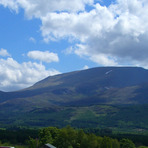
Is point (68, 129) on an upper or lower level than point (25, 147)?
upper

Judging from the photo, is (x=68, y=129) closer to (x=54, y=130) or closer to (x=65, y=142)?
(x=65, y=142)

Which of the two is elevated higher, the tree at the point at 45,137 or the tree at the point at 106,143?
the tree at the point at 45,137

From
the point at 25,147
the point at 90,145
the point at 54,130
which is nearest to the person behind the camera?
the point at 90,145

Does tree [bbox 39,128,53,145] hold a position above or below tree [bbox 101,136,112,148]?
above

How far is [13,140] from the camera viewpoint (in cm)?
19712

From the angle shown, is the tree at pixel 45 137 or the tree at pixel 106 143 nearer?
the tree at pixel 106 143

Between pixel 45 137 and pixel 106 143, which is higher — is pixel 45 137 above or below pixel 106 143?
above

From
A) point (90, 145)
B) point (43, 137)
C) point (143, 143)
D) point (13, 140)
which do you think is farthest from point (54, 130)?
point (143, 143)

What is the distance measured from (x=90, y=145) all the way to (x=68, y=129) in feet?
44.7

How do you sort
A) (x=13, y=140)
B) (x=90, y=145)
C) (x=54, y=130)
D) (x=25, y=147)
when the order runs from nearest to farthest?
(x=90, y=145) → (x=54, y=130) → (x=25, y=147) → (x=13, y=140)

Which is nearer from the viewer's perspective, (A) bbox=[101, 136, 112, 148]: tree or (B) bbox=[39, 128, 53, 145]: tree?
(A) bbox=[101, 136, 112, 148]: tree

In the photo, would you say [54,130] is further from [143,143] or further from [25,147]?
[143,143]

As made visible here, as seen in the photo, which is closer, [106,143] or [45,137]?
[106,143]

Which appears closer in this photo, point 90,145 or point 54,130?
point 90,145
